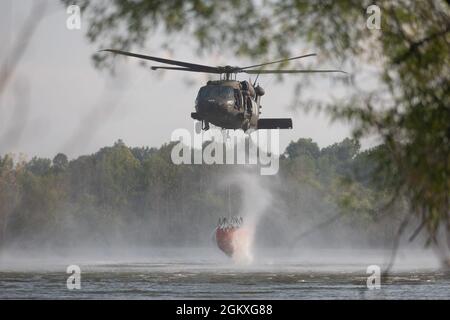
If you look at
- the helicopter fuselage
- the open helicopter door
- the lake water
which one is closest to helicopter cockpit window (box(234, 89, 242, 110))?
the helicopter fuselage

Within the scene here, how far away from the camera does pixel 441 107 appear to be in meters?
4.91

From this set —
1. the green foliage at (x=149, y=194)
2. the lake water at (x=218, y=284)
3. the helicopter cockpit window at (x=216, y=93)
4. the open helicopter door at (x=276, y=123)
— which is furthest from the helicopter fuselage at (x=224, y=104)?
the green foliage at (x=149, y=194)

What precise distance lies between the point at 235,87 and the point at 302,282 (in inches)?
594

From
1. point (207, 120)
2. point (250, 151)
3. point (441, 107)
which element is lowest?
point (441, 107)

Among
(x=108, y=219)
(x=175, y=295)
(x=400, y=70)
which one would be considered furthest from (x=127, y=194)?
(x=400, y=70)

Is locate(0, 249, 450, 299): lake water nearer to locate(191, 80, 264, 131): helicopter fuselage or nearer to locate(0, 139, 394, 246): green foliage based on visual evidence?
locate(191, 80, 264, 131): helicopter fuselage

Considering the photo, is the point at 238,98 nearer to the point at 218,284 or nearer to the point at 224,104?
the point at 224,104

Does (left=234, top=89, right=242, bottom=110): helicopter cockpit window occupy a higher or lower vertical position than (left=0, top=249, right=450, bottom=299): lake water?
higher

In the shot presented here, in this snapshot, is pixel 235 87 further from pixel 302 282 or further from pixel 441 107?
pixel 441 107

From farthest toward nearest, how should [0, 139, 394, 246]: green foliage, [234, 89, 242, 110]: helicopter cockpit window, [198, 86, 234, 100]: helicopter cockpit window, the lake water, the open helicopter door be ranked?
[0, 139, 394, 246]: green foliage, the lake water, the open helicopter door, [234, 89, 242, 110]: helicopter cockpit window, [198, 86, 234, 100]: helicopter cockpit window

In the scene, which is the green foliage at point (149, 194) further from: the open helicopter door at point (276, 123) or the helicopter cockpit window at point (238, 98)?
the helicopter cockpit window at point (238, 98)

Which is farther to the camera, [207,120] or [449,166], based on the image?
[207,120]

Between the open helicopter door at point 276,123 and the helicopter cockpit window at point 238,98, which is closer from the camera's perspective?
the helicopter cockpit window at point 238,98

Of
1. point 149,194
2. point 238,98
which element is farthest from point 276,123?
point 149,194
